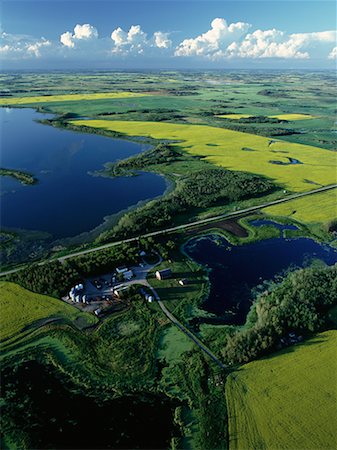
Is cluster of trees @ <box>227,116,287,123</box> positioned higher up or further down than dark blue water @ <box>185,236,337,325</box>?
higher up

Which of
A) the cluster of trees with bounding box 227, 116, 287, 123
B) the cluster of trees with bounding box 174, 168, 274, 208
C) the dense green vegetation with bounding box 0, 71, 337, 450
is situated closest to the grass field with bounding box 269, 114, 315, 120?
the cluster of trees with bounding box 227, 116, 287, 123

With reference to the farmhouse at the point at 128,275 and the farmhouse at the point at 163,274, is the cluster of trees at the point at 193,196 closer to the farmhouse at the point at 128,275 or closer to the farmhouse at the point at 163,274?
the farmhouse at the point at 128,275

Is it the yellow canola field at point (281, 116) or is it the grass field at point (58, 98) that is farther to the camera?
the grass field at point (58, 98)

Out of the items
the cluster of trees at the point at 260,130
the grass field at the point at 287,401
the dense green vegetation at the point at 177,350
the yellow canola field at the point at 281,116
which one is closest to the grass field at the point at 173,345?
the dense green vegetation at the point at 177,350

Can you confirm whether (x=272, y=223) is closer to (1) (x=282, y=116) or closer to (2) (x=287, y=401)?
(2) (x=287, y=401)

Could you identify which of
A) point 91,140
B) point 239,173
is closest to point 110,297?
point 239,173

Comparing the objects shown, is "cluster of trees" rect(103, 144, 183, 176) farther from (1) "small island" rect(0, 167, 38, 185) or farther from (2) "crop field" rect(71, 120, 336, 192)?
(1) "small island" rect(0, 167, 38, 185)

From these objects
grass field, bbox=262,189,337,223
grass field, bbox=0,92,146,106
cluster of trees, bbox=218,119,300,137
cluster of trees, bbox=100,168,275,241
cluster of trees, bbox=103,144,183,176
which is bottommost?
grass field, bbox=262,189,337,223

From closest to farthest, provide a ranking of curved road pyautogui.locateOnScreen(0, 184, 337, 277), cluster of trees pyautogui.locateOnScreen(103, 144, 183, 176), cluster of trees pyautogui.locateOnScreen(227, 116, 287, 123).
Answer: curved road pyautogui.locateOnScreen(0, 184, 337, 277)
cluster of trees pyautogui.locateOnScreen(103, 144, 183, 176)
cluster of trees pyautogui.locateOnScreen(227, 116, 287, 123)
